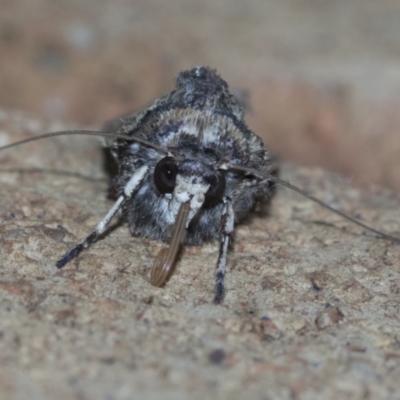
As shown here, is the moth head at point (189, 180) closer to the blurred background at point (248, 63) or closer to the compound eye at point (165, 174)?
the compound eye at point (165, 174)

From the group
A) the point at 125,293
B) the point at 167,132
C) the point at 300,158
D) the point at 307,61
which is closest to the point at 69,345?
the point at 125,293

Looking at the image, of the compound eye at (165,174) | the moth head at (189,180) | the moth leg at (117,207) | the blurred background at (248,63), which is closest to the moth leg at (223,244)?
the moth head at (189,180)

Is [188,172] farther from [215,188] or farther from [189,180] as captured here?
[215,188]

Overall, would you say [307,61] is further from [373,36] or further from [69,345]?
[69,345]

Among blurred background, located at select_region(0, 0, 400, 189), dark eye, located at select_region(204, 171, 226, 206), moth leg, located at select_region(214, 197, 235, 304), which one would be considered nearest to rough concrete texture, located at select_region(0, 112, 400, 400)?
moth leg, located at select_region(214, 197, 235, 304)

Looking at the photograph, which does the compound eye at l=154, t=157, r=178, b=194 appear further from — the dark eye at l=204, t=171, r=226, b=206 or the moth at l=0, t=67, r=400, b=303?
the dark eye at l=204, t=171, r=226, b=206

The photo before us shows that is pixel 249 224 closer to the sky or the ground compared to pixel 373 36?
closer to the ground
